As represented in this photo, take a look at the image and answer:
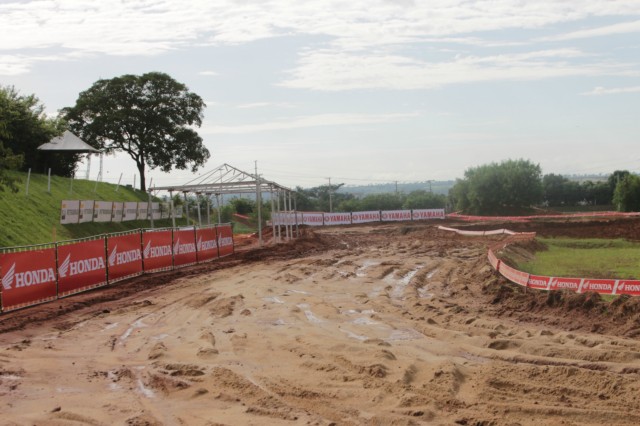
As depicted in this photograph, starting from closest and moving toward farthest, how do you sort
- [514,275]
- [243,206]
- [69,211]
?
[514,275] < [69,211] < [243,206]

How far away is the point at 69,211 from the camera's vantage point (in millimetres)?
33125

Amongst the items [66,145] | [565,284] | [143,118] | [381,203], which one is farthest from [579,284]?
[381,203]

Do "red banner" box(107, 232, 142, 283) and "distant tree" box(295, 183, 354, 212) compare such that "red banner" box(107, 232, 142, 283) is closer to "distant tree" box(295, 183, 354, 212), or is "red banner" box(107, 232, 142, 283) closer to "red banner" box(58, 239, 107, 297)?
"red banner" box(58, 239, 107, 297)

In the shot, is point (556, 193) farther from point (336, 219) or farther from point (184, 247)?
point (184, 247)

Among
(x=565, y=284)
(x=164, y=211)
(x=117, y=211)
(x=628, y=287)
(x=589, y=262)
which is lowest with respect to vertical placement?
(x=589, y=262)

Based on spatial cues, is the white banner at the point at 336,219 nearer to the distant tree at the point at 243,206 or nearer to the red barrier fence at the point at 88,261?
the distant tree at the point at 243,206

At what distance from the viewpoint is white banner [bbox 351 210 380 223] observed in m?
74.0

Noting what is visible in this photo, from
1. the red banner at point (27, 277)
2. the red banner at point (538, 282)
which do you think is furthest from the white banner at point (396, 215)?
the red banner at point (27, 277)

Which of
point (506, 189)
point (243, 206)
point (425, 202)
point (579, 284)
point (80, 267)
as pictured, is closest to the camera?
point (579, 284)

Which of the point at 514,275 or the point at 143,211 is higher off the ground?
the point at 143,211

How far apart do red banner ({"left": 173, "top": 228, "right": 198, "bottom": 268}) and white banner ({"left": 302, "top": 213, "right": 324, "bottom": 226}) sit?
38840 millimetres

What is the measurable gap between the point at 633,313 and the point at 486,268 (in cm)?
1127

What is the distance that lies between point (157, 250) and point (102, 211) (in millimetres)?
12301

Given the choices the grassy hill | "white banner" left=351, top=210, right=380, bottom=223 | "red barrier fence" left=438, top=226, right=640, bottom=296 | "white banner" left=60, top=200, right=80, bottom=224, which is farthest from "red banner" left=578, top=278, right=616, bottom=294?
"white banner" left=351, top=210, right=380, bottom=223
